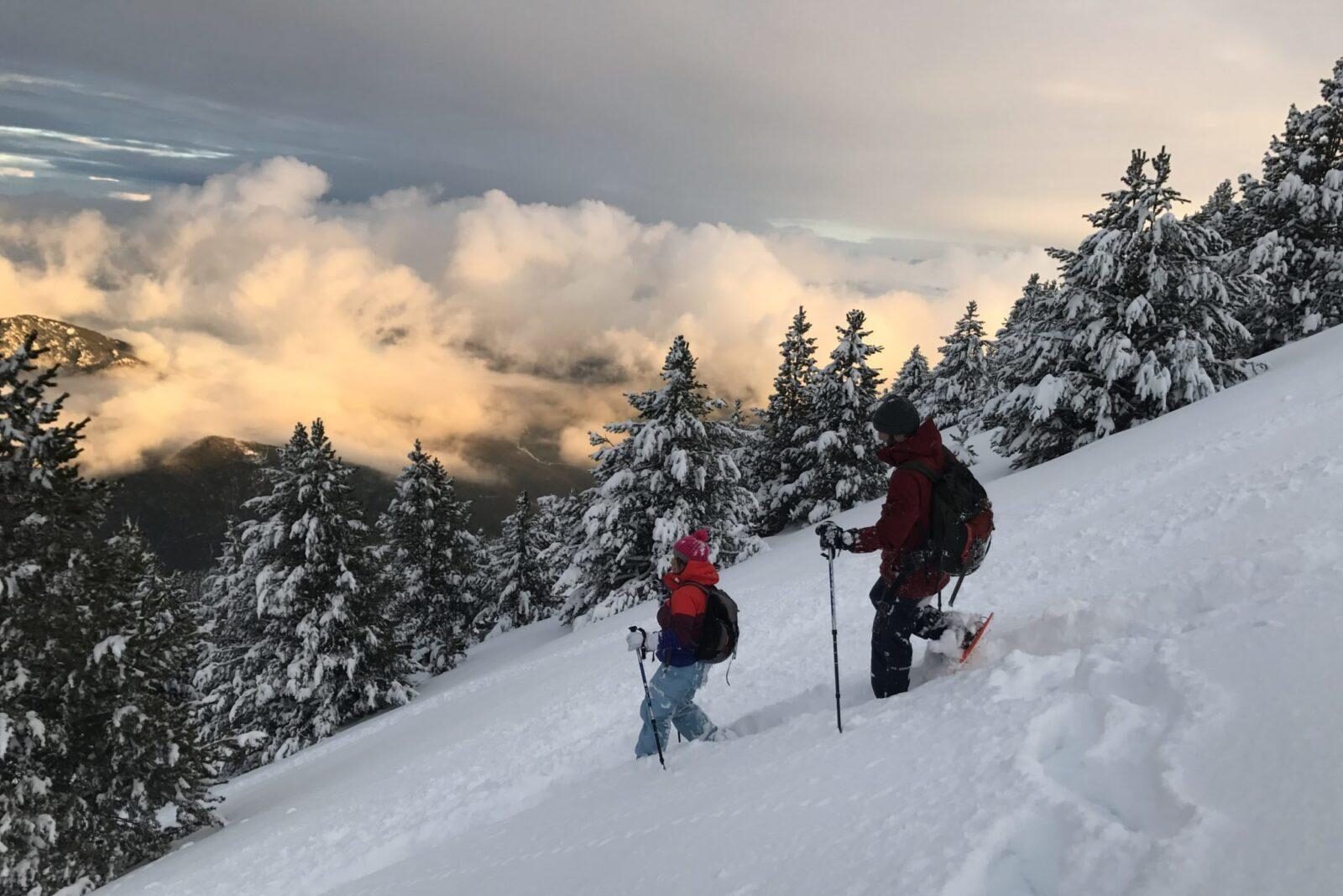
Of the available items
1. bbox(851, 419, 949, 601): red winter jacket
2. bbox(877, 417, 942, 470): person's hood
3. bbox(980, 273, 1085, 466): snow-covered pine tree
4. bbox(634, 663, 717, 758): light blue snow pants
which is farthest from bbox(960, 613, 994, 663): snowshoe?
bbox(980, 273, 1085, 466): snow-covered pine tree

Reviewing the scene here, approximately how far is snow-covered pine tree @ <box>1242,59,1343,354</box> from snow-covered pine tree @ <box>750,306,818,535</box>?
1702 centimetres

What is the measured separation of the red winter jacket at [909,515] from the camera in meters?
4.70

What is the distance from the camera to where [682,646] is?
6.01 metres

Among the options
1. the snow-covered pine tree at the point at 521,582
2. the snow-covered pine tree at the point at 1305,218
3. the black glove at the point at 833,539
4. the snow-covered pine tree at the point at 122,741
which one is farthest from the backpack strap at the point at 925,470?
the snow-covered pine tree at the point at 521,582

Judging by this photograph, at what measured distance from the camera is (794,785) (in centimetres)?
399

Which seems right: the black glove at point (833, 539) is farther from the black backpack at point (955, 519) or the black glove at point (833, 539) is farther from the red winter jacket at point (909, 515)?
the black backpack at point (955, 519)

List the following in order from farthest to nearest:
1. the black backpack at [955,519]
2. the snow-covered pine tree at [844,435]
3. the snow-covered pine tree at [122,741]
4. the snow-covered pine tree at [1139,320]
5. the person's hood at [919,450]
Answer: the snow-covered pine tree at [844,435] → the snow-covered pine tree at [1139,320] → the snow-covered pine tree at [122,741] → the person's hood at [919,450] → the black backpack at [955,519]

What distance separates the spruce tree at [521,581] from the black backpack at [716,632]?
Answer: 34.5 metres

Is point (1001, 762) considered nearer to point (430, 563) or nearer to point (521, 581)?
point (430, 563)

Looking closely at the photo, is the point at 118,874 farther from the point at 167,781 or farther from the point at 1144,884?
the point at 1144,884

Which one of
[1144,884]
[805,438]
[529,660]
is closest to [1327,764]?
[1144,884]

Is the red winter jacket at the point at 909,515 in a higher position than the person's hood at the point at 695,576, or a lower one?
higher

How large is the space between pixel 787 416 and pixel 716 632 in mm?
29237

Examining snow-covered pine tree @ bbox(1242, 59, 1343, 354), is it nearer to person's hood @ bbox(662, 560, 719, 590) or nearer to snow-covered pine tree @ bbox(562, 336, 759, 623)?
snow-covered pine tree @ bbox(562, 336, 759, 623)
